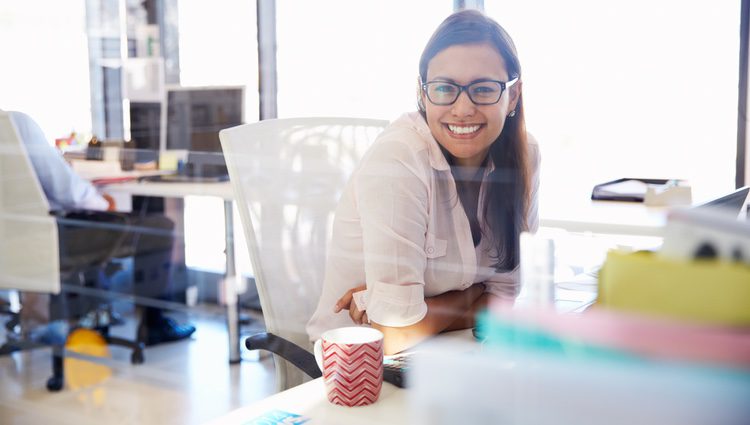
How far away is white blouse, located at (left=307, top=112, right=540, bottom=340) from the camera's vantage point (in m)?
0.89

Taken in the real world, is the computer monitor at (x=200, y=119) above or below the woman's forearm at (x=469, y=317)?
above

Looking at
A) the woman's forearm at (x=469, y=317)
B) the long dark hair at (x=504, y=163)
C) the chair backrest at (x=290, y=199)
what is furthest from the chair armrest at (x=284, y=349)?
the long dark hair at (x=504, y=163)

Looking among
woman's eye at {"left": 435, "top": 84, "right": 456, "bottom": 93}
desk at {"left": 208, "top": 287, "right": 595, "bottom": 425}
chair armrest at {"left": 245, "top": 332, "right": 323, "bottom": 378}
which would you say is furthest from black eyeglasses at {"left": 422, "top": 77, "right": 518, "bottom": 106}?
desk at {"left": 208, "top": 287, "right": 595, "bottom": 425}

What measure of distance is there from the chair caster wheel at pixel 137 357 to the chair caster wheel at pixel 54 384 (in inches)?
7.9

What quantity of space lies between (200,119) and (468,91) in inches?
60.6

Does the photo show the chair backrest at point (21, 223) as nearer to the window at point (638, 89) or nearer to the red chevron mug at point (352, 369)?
the window at point (638, 89)

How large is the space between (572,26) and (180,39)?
1.49 m

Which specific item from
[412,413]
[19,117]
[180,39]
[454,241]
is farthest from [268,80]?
[412,413]

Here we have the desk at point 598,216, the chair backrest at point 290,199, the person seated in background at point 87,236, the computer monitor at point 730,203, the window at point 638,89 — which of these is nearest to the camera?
the computer monitor at point 730,203

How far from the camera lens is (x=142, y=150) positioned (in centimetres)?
243

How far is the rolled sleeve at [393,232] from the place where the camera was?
885 millimetres

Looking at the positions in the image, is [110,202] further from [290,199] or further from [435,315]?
[435,315]

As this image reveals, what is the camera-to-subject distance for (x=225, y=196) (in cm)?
203

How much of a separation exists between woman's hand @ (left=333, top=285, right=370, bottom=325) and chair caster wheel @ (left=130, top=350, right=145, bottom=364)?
129 centimetres
